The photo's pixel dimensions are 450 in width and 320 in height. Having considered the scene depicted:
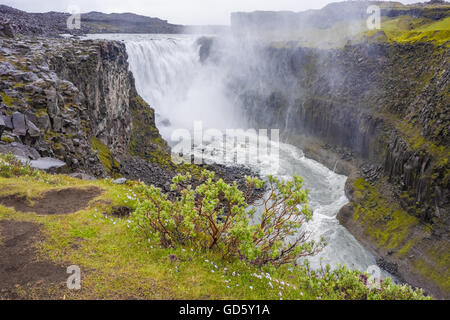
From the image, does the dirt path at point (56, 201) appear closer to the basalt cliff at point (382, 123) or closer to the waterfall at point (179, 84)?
the basalt cliff at point (382, 123)

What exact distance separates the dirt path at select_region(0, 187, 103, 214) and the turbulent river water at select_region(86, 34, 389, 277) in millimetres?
20029

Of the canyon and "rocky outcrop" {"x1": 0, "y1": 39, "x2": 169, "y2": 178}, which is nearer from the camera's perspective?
"rocky outcrop" {"x1": 0, "y1": 39, "x2": 169, "y2": 178}

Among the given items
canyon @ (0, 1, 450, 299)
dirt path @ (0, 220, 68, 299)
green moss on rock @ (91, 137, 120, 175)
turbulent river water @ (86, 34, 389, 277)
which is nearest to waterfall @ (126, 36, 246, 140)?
turbulent river water @ (86, 34, 389, 277)

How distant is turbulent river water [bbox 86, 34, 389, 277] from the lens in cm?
3756

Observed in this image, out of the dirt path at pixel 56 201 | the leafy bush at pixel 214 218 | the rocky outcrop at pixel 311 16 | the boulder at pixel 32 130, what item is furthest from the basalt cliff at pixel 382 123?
the boulder at pixel 32 130

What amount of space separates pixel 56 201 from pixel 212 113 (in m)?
82.8

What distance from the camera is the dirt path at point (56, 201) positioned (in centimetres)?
1331

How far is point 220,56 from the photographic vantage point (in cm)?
10519

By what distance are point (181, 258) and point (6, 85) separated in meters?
21.8

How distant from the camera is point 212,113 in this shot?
95438mm

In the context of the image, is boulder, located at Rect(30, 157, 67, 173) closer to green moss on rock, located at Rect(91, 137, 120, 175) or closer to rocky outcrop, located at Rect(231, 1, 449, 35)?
green moss on rock, located at Rect(91, 137, 120, 175)

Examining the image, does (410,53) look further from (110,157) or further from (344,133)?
(110,157)

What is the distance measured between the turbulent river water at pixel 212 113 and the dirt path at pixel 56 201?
20029 mm
